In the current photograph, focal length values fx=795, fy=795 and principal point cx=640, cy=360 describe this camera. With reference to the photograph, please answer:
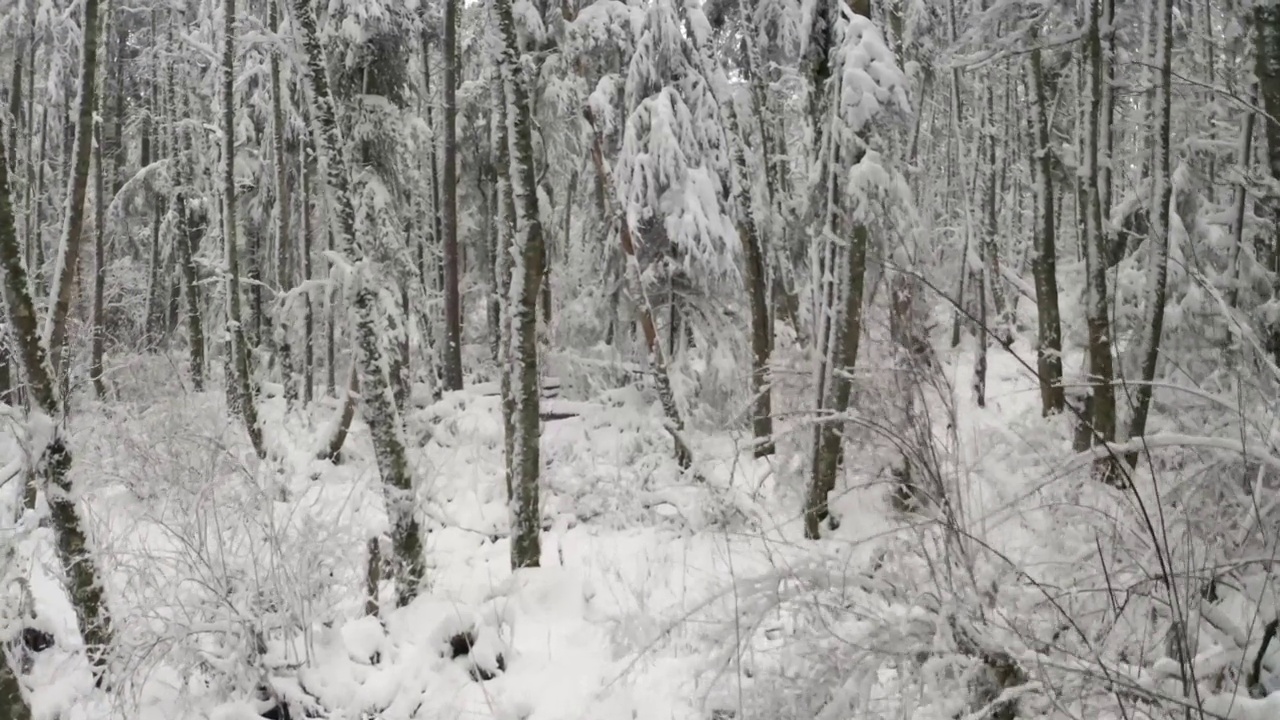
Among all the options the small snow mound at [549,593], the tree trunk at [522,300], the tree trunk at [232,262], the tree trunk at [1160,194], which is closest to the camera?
the small snow mound at [549,593]

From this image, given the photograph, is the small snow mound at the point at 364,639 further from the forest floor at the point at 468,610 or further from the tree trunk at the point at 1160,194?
the tree trunk at the point at 1160,194

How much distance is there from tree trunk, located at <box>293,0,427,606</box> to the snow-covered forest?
1.6 inches

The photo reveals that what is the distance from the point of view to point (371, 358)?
6812 mm

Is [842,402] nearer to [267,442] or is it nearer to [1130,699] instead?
[1130,699]

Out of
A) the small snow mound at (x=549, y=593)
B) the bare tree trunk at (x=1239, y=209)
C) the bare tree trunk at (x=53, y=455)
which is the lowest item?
the small snow mound at (x=549, y=593)

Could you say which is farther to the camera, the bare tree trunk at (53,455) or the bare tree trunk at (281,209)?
the bare tree trunk at (281,209)

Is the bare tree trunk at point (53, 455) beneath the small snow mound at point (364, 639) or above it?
above

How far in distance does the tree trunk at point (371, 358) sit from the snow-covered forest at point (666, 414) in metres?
0.04

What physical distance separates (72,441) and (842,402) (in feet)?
22.5

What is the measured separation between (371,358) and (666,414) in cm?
523

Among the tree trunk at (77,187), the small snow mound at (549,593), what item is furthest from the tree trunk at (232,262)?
the small snow mound at (549,593)

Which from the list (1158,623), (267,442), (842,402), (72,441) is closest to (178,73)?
(267,442)

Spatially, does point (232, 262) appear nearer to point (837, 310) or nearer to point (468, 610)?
point (468, 610)

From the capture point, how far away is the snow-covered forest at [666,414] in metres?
2.93
